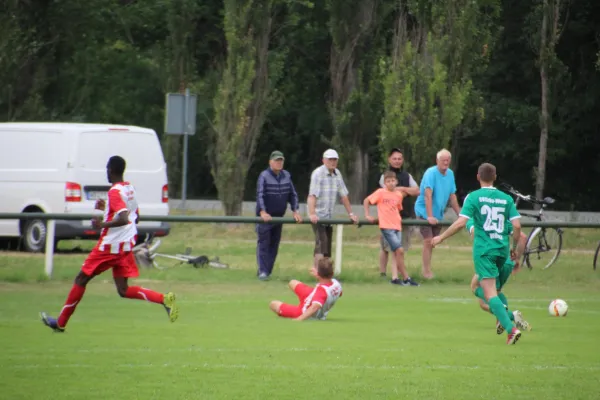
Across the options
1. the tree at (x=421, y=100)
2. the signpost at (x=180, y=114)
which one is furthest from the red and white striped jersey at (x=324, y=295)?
the tree at (x=421, y=100)

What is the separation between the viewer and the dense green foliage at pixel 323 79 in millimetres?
32875

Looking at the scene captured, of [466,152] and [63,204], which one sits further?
[466,152]

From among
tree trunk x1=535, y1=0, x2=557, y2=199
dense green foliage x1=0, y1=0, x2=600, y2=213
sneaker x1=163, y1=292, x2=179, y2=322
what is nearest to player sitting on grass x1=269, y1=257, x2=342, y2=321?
sneaker x1=163, y1=292, x2=179, y2=322

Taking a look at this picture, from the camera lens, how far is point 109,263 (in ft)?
46.2

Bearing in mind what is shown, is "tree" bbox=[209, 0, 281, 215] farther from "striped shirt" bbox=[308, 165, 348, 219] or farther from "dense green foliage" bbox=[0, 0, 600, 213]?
"striped shirt" bbox=[308, 165, 348, 219]

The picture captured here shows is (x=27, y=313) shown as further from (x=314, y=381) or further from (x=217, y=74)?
(x=217, y=74)

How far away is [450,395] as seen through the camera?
387 inches

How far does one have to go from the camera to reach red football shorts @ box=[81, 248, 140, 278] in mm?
13953

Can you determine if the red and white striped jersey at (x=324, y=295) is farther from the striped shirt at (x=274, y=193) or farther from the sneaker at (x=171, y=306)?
the striped shirt at (x=274, y=193)

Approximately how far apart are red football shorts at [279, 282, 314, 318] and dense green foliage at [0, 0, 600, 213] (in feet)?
53.1

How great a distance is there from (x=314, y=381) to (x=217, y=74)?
32130 millimetres

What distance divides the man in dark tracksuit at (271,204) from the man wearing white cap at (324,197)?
298 millimetres

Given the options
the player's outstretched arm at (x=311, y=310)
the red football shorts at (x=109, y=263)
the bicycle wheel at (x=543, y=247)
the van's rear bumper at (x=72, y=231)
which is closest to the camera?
the red football shorts at (x=109, y=263)

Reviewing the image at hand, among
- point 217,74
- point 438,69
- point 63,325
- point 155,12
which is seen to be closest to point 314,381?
point 63,325
